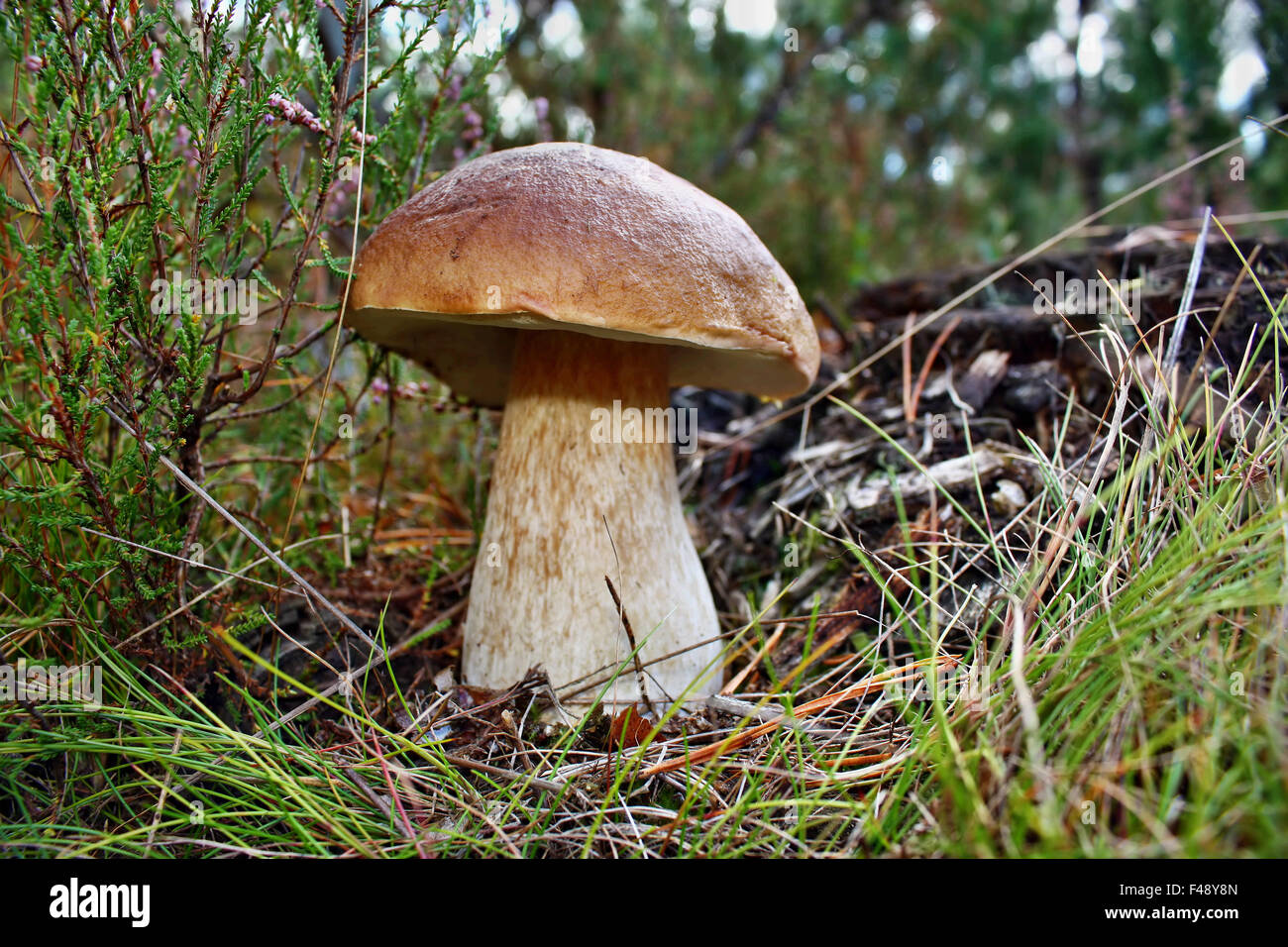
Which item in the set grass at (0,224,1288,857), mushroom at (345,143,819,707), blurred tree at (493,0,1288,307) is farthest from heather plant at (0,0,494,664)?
blurred tree at (493,0,1288,307)

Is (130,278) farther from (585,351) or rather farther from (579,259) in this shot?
(585,351)

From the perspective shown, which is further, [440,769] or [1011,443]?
[1011,443]

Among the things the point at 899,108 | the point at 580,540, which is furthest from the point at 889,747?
the point at 899,108

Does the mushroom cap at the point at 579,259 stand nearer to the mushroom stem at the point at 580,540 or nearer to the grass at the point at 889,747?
the mushroom stem at the point at 580,540

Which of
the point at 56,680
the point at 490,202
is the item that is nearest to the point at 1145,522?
the point at 490,202

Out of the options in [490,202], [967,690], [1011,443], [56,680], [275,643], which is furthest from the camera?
[1011,443]
